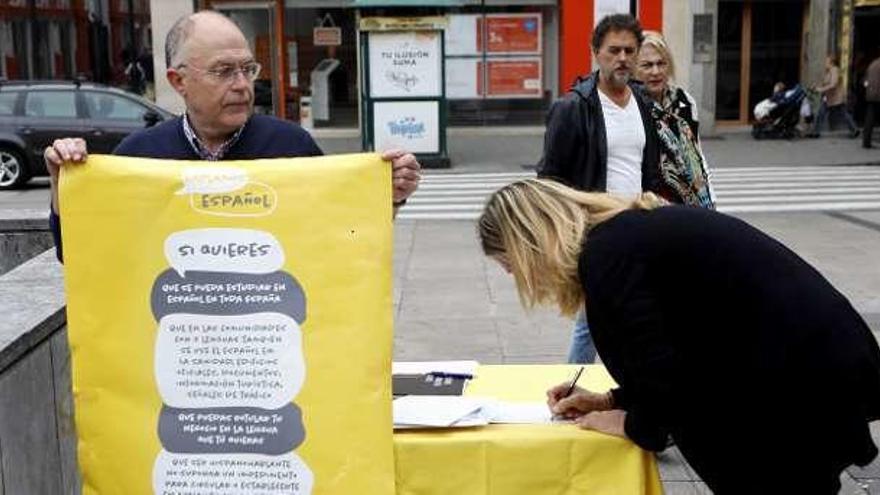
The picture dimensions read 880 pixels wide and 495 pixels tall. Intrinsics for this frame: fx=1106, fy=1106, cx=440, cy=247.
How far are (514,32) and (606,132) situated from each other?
18.5 meters

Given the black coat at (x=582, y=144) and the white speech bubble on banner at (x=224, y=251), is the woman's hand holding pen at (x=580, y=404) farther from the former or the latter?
the black coat at (x=582, y=144)

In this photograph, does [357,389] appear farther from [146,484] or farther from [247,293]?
[146,484]

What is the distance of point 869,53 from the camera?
23203 mm

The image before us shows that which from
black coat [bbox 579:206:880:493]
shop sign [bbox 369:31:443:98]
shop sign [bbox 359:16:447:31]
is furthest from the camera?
shop sign [bbox 369:31:443:98]

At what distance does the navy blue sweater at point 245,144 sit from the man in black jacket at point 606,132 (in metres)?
1.93

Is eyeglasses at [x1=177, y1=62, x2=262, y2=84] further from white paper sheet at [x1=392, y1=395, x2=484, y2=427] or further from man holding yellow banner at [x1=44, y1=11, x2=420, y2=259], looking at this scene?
white paper sheet at [x1=392, y1=395, x2=484, y2=427]

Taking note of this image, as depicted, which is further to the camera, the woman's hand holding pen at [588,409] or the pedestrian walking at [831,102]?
the pedestrian walking at [831,102]

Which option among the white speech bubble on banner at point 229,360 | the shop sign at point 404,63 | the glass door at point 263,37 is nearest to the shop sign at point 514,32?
the glass door at point 263,37

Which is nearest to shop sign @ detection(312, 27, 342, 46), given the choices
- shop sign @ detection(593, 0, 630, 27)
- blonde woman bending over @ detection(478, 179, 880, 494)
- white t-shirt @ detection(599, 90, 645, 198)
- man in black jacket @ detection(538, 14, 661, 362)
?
shop sign @ detection(593, 0, 630, 27)

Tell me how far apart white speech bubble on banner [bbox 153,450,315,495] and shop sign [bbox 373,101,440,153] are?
46.5ft

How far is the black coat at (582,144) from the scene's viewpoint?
4.84 m

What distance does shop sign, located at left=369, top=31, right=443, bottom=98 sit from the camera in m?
16.5

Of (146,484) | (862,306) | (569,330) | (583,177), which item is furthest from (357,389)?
(862,306)

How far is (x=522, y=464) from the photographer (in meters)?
2.79
